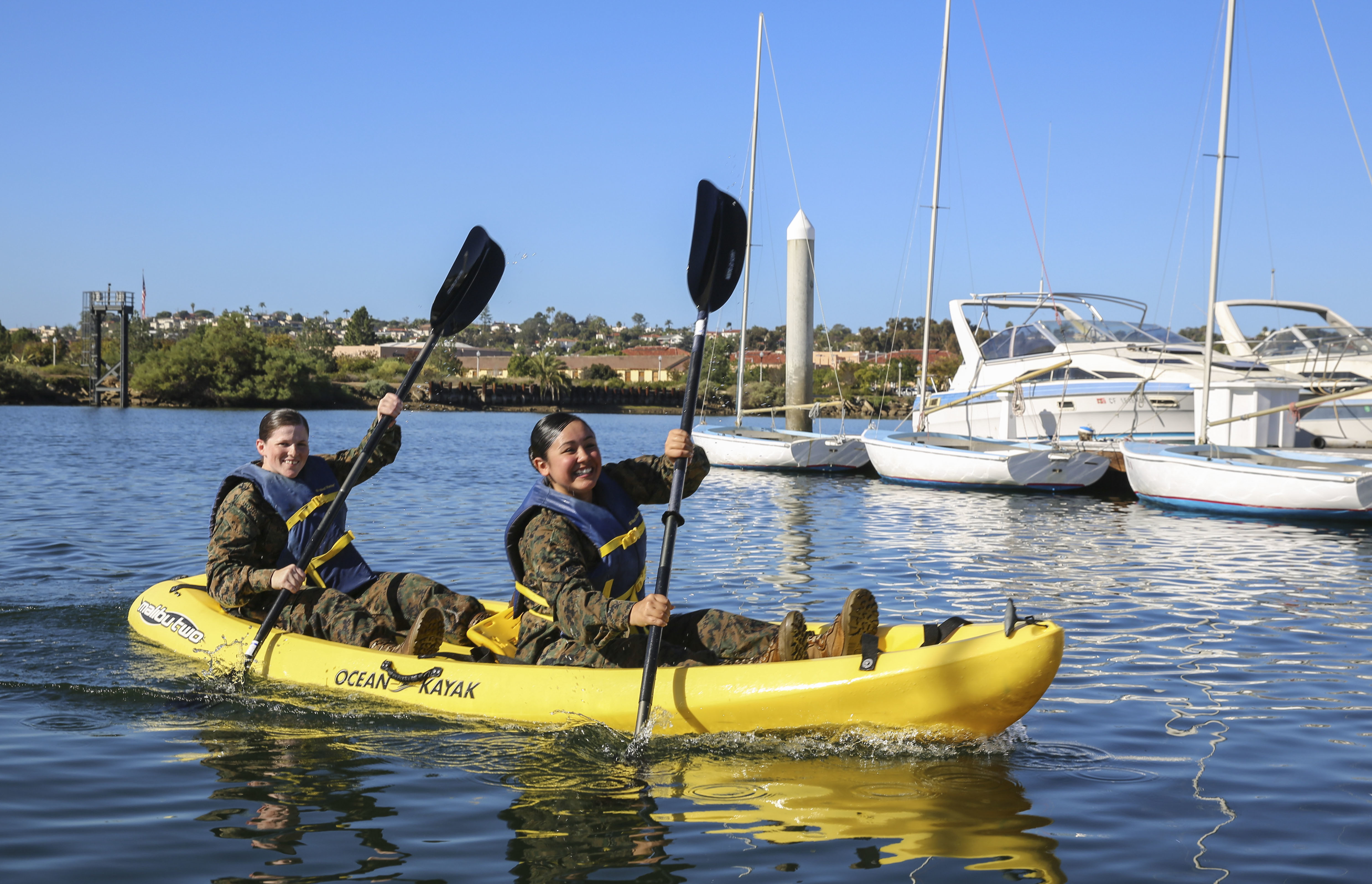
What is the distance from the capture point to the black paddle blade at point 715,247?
650cm

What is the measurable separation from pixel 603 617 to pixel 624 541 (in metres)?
0.45

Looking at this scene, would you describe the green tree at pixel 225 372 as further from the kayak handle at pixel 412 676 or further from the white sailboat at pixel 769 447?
the kayak handle at pixel 412 676

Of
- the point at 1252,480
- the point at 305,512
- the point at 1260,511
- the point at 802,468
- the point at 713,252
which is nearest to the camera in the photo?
the point at 305,512

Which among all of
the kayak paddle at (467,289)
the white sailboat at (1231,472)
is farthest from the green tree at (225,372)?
the kayak paddle at (467,289)

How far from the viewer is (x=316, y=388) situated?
247ft

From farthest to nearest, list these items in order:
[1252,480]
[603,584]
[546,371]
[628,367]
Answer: [628,367] → [546,371] → [1252,480] → [603,584]

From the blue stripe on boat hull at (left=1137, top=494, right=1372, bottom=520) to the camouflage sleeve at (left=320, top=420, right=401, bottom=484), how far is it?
41.7 feet

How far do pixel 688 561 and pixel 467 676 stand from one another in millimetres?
6332

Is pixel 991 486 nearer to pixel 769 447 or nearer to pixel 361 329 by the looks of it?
pixel 769 447

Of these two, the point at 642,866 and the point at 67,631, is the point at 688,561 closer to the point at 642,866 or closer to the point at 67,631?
the point at 67,631

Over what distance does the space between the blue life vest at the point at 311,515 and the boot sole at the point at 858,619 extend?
9.19ft

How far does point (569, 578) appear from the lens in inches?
196

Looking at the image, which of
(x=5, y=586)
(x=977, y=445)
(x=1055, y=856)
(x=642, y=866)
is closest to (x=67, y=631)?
(x=5, y=586)

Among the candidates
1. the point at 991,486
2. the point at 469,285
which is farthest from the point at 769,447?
the point at 469,285
